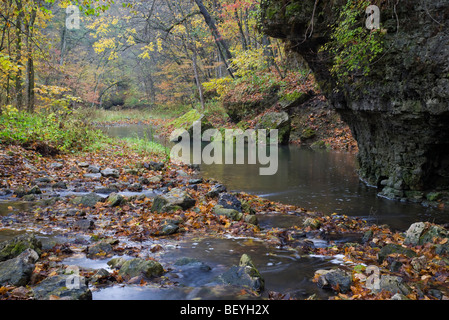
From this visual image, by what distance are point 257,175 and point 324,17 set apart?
5.30 metres

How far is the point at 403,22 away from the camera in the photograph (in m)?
6.55

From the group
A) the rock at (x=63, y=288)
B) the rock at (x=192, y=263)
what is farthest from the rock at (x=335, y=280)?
the rock at (x=63, y=288)

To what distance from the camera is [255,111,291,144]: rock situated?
18594mm

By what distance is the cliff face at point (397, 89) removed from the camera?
6213 millimetres

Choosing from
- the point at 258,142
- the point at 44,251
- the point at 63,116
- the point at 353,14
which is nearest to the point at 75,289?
the point at 44,251

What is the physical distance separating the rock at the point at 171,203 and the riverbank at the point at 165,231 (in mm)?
20

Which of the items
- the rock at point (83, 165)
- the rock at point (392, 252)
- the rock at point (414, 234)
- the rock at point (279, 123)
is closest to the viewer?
the rock at point (392, 252)

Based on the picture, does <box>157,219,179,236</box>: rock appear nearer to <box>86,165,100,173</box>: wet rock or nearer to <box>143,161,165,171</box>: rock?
<box>86,165,100,173</box>: wet rock

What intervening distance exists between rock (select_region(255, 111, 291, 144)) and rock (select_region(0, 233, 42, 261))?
52.3ft

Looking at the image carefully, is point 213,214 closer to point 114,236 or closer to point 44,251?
point 114,236

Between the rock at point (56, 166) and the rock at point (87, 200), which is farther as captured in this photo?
the rock at point (56, 166)

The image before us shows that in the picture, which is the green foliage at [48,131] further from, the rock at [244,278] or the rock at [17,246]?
the rock at [244,278]

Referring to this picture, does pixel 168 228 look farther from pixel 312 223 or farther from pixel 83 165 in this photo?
pixel 83 165

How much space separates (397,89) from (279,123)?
11.7 metres
